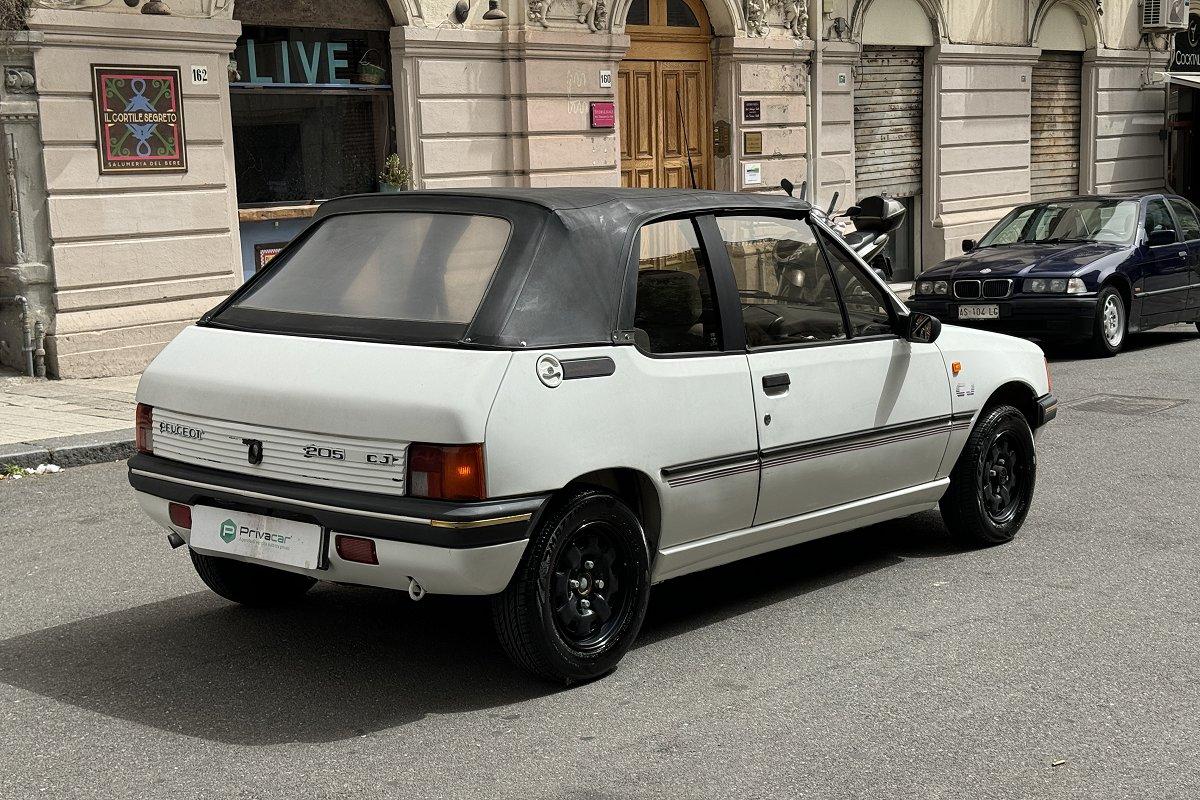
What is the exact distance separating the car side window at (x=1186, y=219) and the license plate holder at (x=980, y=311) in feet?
8.85

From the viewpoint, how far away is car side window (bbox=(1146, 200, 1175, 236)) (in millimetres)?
14820

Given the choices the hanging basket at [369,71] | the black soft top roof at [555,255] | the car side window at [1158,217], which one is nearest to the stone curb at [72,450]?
the black soft top roof at [555,255]

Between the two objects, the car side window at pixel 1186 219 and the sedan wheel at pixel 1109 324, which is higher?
the car side window at pixel 1186 219

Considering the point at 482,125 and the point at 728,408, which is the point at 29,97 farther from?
the point at 728,408

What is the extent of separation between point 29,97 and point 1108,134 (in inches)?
810

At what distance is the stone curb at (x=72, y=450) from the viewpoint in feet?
29.3

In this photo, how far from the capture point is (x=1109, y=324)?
13984mm

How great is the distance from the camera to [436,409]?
4.40 meters

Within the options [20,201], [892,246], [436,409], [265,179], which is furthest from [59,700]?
[892,246]

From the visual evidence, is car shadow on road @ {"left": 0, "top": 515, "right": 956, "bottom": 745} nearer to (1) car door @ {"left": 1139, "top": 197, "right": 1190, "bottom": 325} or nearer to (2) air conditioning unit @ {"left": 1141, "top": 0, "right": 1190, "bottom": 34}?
(1) car door @ {"left": 1139, "top": 197, "right": 1190, "bottom": 325}

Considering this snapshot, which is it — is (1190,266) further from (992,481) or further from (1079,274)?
(992,481)

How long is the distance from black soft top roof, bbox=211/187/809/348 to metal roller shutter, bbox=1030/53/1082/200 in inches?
857

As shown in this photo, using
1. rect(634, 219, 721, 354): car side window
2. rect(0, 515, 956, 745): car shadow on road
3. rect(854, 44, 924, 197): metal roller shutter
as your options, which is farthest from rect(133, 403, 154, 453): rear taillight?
rect(854, 44, 924, 197): metal roller shutter

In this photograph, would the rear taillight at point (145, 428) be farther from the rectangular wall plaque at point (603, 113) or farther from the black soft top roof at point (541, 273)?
the rectangular wall plaque at point (603, 113)
